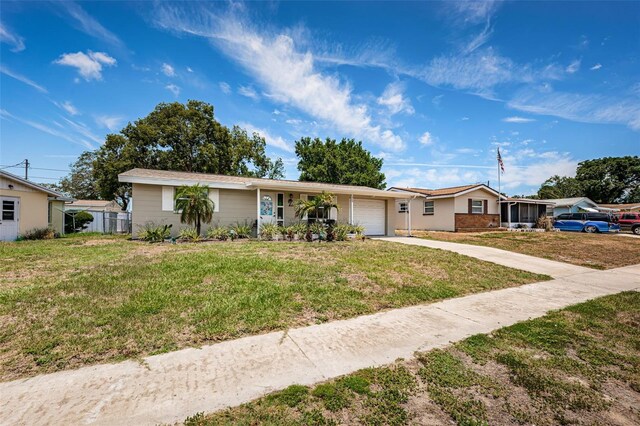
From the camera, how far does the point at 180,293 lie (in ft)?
16.4

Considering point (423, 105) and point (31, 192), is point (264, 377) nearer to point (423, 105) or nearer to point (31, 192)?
point (423, 105)

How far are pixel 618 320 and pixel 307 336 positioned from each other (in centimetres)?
523

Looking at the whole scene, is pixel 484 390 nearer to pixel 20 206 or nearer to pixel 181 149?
pixel 20 206

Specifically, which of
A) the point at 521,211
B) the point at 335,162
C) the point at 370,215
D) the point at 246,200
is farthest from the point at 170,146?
the point at 521,211

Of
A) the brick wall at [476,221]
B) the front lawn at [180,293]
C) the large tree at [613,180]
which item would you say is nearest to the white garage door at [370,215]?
the brick wall at [476,221]

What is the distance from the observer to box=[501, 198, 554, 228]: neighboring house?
2420 cm

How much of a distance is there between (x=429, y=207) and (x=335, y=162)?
42.9ft

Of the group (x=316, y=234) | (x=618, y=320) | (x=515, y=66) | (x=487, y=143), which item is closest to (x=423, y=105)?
(x=515, y=66)

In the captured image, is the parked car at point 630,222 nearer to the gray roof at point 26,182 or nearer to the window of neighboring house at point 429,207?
the window of neighboring house at point 429,207

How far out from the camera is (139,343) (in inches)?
132

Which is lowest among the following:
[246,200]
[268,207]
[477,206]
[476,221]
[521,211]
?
[476,221]

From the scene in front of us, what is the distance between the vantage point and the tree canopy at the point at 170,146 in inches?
972

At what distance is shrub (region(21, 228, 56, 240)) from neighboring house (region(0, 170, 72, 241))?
18 cm

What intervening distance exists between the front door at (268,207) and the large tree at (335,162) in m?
18.1
